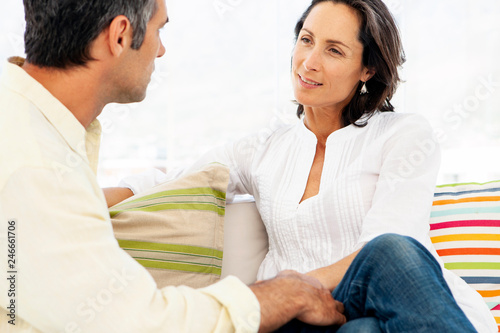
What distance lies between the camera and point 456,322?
35.4 inches

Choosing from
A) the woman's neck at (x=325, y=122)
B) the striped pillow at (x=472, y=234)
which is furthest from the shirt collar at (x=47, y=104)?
the striped pillow at (x=472, y=234)

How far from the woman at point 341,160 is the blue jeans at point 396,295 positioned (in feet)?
0.21

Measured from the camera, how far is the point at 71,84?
988 millimetres

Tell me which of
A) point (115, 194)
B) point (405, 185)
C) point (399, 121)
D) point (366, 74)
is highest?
point (366, 74)

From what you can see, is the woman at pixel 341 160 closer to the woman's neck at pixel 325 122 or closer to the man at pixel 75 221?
the woman's neck at pixel 325 122

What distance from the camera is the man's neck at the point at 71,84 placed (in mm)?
979

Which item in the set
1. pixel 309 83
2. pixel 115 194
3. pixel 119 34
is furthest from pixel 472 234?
pixel 119 34

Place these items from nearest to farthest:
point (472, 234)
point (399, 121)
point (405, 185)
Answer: point (405, 185) < point (399, 121) < point (472, 234)

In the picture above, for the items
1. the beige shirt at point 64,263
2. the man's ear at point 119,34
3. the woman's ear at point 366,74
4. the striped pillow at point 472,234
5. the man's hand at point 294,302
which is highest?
the man's ear at point 119,34

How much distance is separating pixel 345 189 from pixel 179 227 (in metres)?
0.47

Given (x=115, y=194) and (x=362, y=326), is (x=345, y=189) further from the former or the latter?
(x=115, y=194)

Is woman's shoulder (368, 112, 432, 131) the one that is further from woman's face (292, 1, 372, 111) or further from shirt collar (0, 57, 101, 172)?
shirt collar (0, 57, 101, 172)

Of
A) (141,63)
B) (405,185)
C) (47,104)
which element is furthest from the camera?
(405,185)

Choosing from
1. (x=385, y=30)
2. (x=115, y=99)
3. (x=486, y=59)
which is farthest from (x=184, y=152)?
(x=115, y=99)
